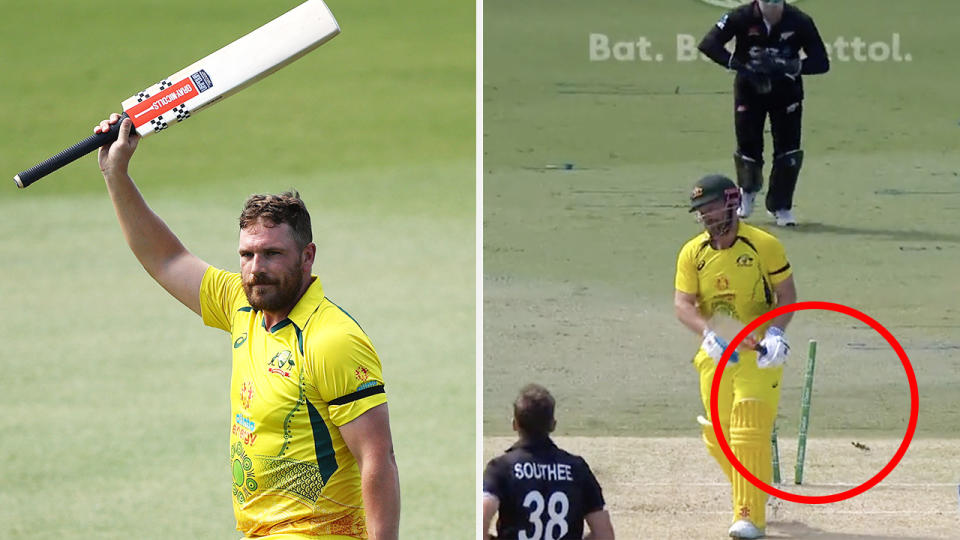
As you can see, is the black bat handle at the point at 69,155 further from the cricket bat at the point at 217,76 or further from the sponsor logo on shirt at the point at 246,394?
the sponsor logo on shirt at the point at 246,394

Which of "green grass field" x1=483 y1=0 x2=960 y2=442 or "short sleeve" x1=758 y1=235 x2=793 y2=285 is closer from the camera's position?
"short sleeve" x1=758 y1=235 x2=793 y2=285

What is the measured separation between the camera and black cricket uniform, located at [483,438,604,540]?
5527mm

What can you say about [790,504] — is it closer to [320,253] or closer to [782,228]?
[782,228]

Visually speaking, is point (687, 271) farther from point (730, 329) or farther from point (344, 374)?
point (344, 374)

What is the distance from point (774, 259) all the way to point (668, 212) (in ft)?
1.53

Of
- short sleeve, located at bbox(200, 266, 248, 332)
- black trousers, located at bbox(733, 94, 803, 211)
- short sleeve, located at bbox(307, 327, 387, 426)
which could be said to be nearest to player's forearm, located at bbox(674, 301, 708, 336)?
black trousers, located at bbox(733, 94, 803, 211)

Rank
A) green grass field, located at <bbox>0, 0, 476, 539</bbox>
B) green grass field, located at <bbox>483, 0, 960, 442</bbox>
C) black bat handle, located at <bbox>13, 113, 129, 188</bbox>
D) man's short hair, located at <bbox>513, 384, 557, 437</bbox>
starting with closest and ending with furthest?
black bat handle, located at <bbox>13, 113, 129, 188</bbox> → man's short hair, located at <bbox>513, 384, 557, 437</bbox> → green grass field, located at <bbox>483, 0, 960, 442</bbox> → green grass field, located at <bbox>0, 0, 476, 539</bbox>

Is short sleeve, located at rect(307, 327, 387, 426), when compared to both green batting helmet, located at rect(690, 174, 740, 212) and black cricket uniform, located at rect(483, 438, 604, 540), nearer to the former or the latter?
black cricket uniform, located at rect(483, 438, 604, 540)

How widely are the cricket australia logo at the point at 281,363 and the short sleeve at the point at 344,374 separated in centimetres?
7

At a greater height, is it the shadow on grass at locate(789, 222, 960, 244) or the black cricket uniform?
the shadow on grass at locate(789, 222, 960, 244)

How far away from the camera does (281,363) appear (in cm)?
381

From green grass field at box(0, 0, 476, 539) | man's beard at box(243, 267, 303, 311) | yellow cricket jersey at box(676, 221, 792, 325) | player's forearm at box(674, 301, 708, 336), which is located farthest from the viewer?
green grass field at box(0, 0, 476, 539)

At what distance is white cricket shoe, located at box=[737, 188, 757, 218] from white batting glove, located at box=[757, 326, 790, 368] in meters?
0.46

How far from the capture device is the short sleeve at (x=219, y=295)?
4.13 meters
